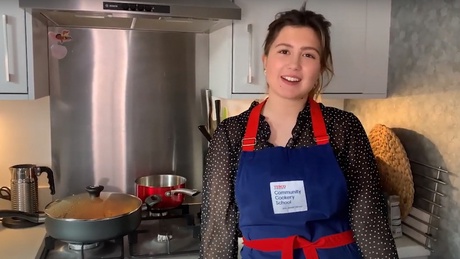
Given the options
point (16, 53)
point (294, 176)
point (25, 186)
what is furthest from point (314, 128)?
point (25, 186)

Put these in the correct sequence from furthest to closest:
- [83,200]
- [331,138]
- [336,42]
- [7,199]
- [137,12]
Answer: [7,199] < [336,42] < [83,200] < [137,12] < [331,138]

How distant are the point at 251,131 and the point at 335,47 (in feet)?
2.04

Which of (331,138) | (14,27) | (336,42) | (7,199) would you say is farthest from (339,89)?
(7,199)

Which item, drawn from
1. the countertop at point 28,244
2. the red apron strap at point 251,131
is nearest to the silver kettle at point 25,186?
the countertop at point 28,244

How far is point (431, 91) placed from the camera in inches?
62.9

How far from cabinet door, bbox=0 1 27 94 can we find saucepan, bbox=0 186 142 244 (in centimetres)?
39

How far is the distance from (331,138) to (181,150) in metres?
0.91

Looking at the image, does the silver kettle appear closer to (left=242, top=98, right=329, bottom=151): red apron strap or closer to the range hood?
the range hood

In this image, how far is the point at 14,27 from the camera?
145 cm

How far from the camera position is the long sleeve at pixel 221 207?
1.26 meters

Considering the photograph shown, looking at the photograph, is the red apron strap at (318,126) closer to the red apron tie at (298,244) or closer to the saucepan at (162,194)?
the red apron tie at (298,244)

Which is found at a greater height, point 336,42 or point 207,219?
point 336,42

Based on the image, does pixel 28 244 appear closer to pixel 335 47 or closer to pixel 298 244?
pixel 298 244

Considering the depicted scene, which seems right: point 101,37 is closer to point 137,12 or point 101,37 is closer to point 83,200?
point 137,12
